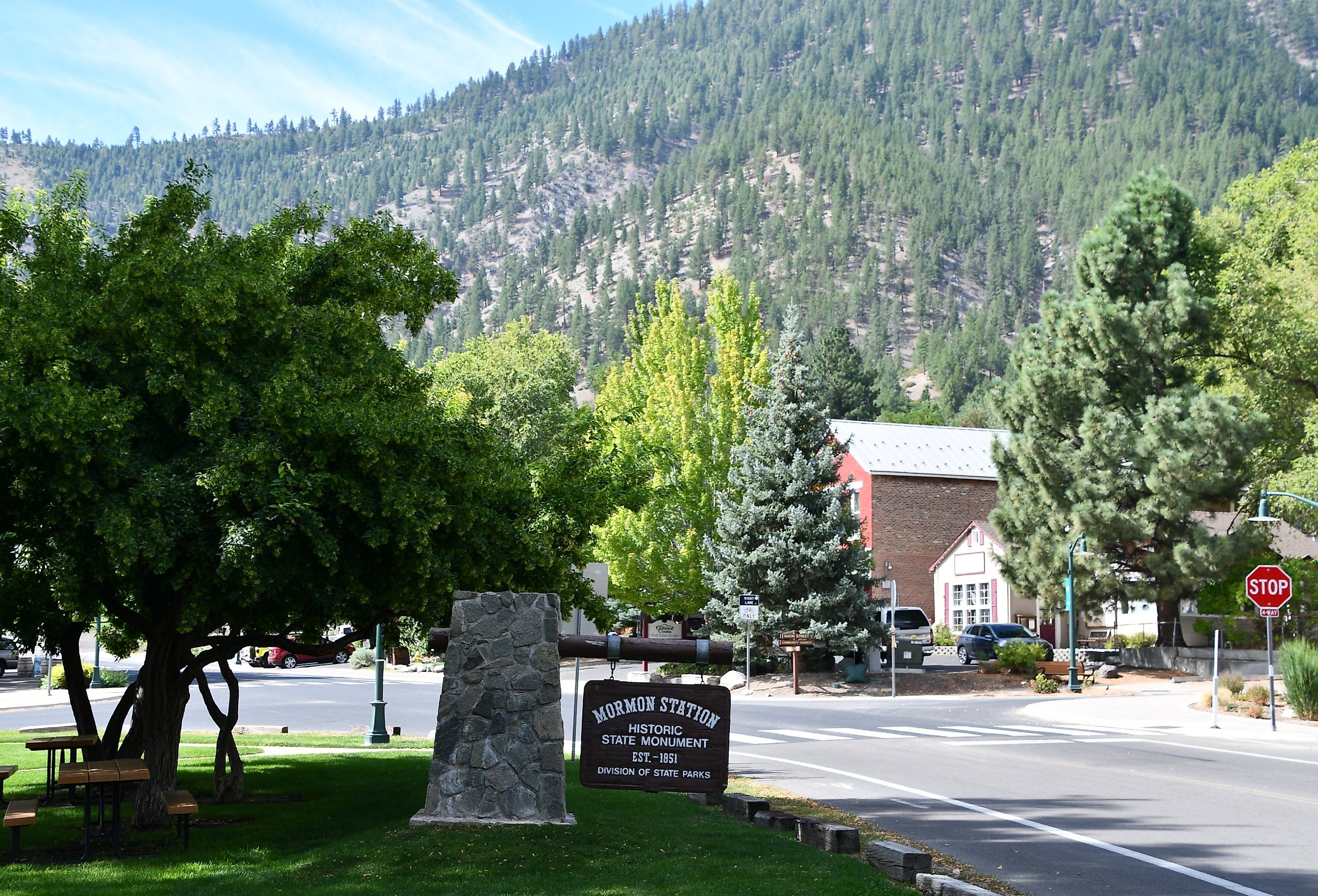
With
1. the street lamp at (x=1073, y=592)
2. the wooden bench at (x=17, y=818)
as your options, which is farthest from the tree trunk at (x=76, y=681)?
the street lamp at (x=1073, y=592)

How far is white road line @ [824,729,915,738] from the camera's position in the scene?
24.1 m

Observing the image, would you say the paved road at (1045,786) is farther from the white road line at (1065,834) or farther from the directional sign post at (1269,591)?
the directional sign post at (1269,591)

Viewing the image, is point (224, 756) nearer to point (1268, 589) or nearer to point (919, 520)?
point (1268, 589)

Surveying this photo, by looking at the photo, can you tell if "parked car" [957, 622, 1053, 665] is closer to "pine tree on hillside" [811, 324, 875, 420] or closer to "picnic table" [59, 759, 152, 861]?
"picnic table" [59, 759, 152, 861]

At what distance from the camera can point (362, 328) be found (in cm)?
1299

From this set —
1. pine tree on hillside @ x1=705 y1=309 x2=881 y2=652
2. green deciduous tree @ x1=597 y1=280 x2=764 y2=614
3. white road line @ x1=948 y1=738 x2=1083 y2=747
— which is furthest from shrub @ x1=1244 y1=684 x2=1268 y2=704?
green deciduous tree @ x1=597 y1=280 x2=764 y2=614

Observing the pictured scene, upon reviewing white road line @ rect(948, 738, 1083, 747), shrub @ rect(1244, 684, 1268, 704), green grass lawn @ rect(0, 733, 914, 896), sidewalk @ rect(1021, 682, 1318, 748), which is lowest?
sidewalk @ rect(1021, 682, 1318, 748)

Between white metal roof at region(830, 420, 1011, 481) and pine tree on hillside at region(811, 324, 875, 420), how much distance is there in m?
44.1

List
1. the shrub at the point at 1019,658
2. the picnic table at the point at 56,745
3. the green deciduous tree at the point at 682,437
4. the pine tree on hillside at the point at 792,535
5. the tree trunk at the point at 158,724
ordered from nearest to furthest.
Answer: the tree trunk at the point at 158,724 < the picnic table at the point at 56,745 < the pine tree on hillside at the point at 792,535 < the green deciduous tree at the point at 682,437 < the shrub at the point at 1019,658

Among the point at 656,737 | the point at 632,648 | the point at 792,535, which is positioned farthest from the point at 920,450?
the point at 656,737

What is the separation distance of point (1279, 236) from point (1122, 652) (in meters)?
16.3

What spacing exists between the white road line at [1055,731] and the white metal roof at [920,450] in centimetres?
3414

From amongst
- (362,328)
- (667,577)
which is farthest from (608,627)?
(667,577)

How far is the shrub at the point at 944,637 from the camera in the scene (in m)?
58.9
